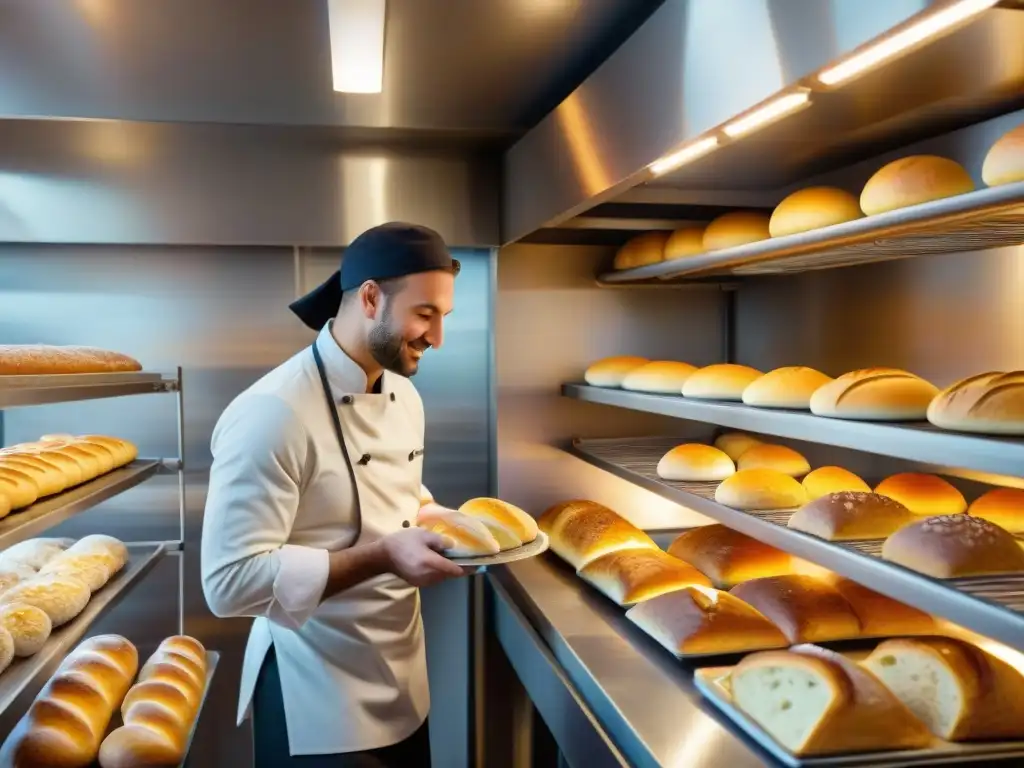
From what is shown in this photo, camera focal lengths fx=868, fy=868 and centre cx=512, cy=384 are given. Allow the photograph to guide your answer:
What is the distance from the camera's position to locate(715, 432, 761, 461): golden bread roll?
2.43 m

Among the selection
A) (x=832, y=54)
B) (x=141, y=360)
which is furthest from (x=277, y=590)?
(x=141, y=360)

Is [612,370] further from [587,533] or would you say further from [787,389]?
[787,389]

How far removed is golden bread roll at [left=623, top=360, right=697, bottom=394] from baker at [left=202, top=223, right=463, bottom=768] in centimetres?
66

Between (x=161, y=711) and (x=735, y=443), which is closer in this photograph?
(x=161, y=711)

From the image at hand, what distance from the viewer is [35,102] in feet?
7.06

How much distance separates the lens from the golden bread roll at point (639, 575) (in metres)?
1.86

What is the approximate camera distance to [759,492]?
1681mm

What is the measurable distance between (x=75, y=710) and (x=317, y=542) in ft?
1.95

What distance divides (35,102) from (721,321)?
2.04m

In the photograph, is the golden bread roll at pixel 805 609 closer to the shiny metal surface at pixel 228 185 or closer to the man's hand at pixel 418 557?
the man's hand at pixel 418 557

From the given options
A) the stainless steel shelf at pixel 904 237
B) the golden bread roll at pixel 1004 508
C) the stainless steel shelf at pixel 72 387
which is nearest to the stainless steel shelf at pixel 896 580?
the golden bread roll at pixel 1004 508

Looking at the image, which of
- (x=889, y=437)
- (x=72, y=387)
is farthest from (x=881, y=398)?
(x=72, y=387)

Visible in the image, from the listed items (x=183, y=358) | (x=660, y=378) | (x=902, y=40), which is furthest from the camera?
(x=183, y=358)

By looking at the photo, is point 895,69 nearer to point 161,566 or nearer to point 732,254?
point 732,254
